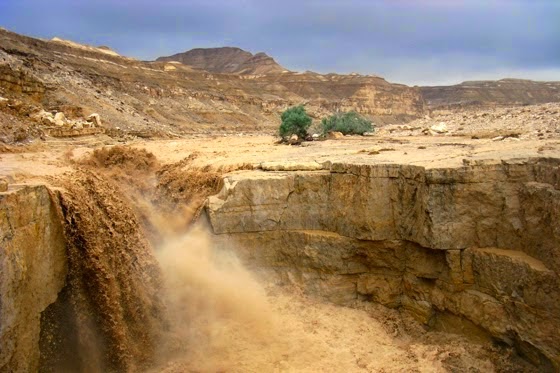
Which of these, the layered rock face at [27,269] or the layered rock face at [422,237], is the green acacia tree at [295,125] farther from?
the layered rock face at [27,269]

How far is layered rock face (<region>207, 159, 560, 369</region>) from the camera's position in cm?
743

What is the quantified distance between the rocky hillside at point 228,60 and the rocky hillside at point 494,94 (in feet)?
94.6

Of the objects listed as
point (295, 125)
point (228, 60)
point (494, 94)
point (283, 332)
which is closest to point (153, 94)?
point (295, 125)

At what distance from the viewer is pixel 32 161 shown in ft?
36.3

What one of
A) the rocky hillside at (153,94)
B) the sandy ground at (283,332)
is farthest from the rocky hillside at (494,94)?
the sandy ground at (283,332)

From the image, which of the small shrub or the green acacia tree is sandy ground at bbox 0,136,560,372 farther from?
the small shrub

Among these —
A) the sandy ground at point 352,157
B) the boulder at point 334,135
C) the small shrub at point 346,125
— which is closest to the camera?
the sandy ground at point 352,157

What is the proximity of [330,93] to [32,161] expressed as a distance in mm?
60252

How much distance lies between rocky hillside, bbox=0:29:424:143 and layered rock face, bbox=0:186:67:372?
7.84 metres

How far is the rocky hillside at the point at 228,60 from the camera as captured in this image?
3659 inches

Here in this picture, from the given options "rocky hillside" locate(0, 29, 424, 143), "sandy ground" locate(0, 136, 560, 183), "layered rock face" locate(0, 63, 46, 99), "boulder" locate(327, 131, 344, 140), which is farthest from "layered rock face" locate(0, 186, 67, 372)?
"layered rock face" locate(0, 63, 46, 99)

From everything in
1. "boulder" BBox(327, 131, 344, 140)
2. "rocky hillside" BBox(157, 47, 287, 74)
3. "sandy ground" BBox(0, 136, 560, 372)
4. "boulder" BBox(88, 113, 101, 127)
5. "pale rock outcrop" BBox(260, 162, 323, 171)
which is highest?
"rocky hillside" BBox(157, 47, 287, 74)

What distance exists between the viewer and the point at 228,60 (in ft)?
355

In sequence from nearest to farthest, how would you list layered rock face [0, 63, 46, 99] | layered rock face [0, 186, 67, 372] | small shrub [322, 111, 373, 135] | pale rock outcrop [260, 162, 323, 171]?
layered rock face [0, 186, 67, 372] → pale rock outcrop [260, 162, 323, 171] → layered rock face [0, 63, 46, 99] → small shrub [322, 111, 373, 135]
